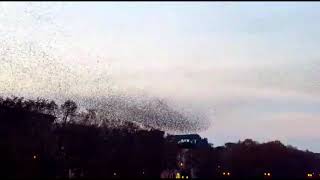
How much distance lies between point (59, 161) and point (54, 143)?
2880 millimetres

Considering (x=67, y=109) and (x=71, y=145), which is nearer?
(x=71, y=145)

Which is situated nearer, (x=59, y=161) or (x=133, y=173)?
(x=59, y=161)

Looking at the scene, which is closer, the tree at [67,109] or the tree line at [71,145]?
the tree line at [71,145]

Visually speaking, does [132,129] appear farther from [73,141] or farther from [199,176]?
[199,176]

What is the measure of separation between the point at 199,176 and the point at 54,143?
65.9m

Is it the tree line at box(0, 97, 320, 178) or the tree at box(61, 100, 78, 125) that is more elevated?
Result: the tree at box(61, 100, 78, 125)

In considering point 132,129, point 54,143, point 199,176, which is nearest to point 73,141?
point 54,143

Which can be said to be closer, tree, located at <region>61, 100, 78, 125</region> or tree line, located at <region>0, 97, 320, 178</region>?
tree line, located at <region>0, 97, 320, 178</region>

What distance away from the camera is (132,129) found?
360 feet

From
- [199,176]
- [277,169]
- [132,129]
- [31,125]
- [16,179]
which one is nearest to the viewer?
[16,179]

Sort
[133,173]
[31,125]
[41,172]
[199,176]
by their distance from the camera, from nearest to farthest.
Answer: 1. [41,172]
2. [31,125]
3. [133,173]
4. [199,176]

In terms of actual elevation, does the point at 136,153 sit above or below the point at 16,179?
above

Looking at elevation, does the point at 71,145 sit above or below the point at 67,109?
below

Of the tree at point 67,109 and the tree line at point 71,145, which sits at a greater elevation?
the tree at point 67,109
